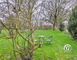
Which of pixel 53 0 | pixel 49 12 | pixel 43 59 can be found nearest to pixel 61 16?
pixel 49 12

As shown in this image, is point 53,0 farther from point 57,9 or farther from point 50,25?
point 50,25

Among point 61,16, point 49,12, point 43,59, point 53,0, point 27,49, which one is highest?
point 53,0

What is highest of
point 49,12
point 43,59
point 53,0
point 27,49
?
point 53,0

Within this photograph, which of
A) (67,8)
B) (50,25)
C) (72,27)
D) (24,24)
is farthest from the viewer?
(50,25)

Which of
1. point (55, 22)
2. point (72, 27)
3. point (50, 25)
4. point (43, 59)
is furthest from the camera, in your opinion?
point (50, 25)

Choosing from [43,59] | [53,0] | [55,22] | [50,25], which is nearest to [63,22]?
[55,22]

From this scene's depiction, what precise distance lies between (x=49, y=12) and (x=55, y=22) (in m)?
2.42

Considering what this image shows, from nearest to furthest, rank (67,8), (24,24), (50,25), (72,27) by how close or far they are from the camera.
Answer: (24,24)
(72,27)
(67,8)
(50,25)

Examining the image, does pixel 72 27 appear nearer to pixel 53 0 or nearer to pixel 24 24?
pixel 24 24

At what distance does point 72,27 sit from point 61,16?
7358 millimetres

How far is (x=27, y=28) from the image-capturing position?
2.56 metres

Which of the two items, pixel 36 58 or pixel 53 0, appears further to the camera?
pixel 53 0

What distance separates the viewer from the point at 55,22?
14492 mm

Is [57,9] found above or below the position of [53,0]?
below
